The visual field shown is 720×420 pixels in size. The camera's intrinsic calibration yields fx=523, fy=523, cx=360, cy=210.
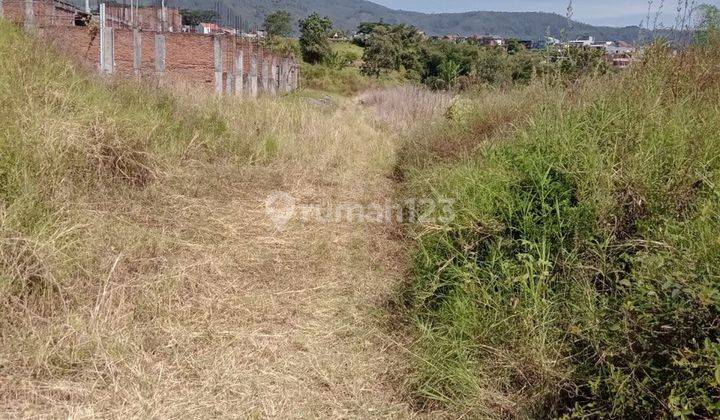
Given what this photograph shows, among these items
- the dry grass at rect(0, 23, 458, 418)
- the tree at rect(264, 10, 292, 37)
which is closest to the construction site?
the dry grass at rect(0, 23, 458, 418)

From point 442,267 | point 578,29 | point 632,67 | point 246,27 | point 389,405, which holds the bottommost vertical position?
point 389,405

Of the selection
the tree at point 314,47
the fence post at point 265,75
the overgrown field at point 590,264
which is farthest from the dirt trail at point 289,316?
the tree at point 314,47

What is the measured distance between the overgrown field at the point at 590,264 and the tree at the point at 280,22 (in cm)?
3806

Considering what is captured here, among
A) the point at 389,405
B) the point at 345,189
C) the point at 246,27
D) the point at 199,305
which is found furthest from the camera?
the point at 246,27

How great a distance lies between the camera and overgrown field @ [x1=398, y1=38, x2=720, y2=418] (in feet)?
5.91

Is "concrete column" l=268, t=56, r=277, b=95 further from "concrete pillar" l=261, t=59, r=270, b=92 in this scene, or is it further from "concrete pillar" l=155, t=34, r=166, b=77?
"concrete pillar" l=155, t=34, r=166, b=77

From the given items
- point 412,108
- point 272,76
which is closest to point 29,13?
point 412,108

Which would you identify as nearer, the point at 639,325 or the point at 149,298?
the point at 639,325

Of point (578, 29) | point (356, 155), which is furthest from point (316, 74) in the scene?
point (578, 29)

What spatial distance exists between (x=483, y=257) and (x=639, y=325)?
3.52ft

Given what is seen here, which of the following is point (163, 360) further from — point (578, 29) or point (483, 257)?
point (578, 29)

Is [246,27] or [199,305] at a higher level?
[246,27]

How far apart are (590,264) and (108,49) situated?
780cm

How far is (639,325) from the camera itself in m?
1.89
